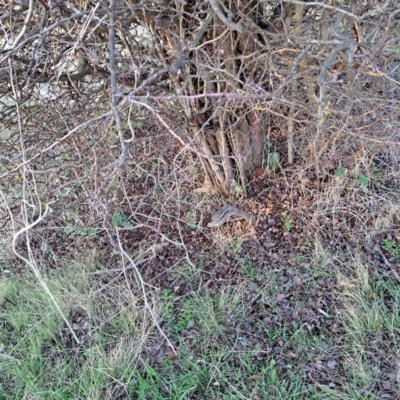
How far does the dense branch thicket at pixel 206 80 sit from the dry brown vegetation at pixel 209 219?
0.8 inches

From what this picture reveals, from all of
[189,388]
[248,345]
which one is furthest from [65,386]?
[248,345]

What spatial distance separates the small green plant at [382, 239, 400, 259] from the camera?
2.51 metres

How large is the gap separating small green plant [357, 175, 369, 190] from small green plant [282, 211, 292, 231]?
584 mm

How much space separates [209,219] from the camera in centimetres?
312

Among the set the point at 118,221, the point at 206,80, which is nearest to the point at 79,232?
the point at 118,221

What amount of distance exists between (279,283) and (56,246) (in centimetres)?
194

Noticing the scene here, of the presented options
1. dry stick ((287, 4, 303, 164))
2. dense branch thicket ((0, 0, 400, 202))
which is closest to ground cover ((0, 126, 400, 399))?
dry stick ((287, 4, 303, 164))

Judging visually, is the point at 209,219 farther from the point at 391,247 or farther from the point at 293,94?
the point at 391,247

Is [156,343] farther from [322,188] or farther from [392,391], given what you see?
[322,188]

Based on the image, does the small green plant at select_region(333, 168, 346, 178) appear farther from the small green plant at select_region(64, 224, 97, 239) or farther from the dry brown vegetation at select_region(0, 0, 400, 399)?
the small green plant at select_region(64, 224, 97, 239)

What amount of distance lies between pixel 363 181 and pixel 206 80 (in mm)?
1387

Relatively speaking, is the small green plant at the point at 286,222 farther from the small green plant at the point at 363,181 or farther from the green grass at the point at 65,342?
the green grass at the point at 65,342

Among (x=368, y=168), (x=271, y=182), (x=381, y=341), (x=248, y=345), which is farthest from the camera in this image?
(x=271, y=182)

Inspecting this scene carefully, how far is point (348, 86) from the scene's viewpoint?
246 cm
